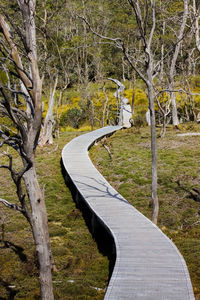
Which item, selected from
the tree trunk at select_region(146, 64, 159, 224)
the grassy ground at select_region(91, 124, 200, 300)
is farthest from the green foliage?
the tree trunk at select_region(146, 64, 159, 224)

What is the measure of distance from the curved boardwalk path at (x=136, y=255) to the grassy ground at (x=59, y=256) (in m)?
0.87

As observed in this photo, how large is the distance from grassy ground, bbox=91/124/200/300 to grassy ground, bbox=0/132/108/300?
2.35 meters

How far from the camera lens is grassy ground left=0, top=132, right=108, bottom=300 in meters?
8.20

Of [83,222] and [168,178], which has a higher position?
[168,178]

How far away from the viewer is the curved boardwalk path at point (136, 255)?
6711 mm

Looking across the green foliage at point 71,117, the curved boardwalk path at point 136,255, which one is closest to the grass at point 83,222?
the curved boardwalk path at point 136,255

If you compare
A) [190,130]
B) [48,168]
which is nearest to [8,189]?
[48,168]

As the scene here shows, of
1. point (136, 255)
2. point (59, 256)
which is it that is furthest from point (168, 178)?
→ point (136, 255)

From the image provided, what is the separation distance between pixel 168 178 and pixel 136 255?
25.5ft

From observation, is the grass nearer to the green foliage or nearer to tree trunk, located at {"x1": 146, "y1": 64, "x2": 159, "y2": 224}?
tree trunk, located at {"x1": 146, "y1": 64, "x2": 159, "y2": 224}

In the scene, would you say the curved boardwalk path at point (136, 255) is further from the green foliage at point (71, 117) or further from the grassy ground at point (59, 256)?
the green foliage at point (71, 117)

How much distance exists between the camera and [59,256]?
1027cm

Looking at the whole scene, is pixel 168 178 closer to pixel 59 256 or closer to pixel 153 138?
pixel 153 138

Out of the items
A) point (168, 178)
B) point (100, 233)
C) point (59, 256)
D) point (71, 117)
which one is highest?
point (71, 117)
